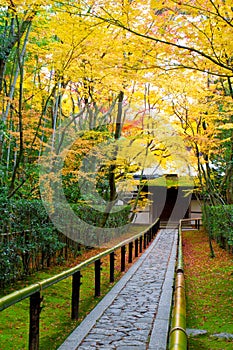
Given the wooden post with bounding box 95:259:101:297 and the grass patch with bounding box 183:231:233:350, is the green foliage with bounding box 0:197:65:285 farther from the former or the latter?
the grass patch with bounding box 183:231:233:350

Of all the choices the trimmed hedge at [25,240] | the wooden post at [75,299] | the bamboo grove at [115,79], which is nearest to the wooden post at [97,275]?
the wooden post at [75,299]

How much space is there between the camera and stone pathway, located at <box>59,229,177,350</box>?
4320 mm

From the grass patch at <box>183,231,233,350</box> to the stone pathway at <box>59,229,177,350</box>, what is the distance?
0.44 metres

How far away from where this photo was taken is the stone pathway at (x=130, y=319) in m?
4.32

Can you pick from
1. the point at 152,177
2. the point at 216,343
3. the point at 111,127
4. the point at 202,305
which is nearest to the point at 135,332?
the point at 216,343

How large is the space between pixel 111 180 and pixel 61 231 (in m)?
5.59

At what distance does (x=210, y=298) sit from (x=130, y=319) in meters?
2.48

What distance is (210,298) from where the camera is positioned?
23.6 ft

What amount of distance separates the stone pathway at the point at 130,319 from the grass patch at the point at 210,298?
1.45ft

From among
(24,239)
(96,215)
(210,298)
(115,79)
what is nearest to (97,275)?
(24,239)

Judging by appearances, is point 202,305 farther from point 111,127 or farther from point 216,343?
point 111,127

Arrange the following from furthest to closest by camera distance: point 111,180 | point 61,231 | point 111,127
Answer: point 111,127, point 111,180, point 61,231

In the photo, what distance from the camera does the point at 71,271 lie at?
5.13m

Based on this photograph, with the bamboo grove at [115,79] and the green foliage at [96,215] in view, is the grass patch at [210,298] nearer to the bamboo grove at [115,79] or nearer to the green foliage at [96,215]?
the bamboo grove at [115,79]
